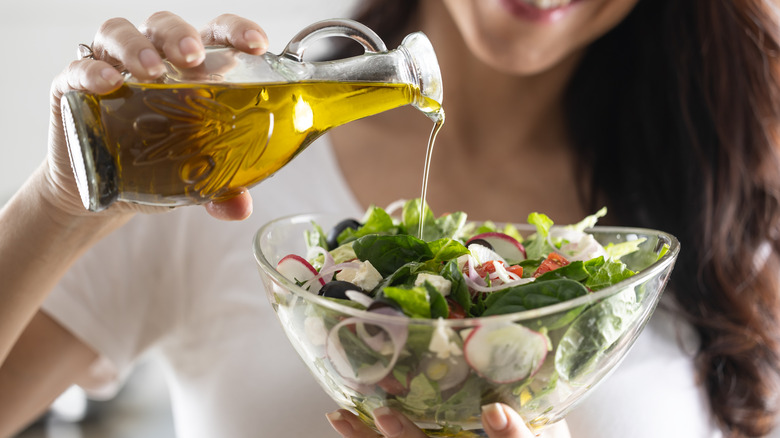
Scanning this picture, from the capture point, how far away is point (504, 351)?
2.06ft

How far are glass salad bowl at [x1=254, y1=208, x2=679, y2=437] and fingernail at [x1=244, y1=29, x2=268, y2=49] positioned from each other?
0.23m

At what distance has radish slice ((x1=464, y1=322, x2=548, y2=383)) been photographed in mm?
621

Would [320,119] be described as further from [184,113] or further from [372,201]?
[372,201]

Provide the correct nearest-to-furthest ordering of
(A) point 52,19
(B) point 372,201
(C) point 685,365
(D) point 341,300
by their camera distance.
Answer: (D) point 341,300, (C) point 685,365, (B) point 372,201, (A) point 52,19

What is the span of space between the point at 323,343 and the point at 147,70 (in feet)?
1.03

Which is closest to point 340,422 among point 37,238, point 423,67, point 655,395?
point 423,67

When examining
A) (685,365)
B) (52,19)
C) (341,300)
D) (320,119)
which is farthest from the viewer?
(52,19)

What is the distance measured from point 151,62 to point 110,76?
4cm

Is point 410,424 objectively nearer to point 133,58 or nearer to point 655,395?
point 133,58

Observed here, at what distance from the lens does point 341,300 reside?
26.4 inches

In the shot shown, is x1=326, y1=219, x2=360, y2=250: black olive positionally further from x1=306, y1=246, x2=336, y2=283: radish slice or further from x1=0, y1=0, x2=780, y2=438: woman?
x1=0, y1=0, x2=780, y2=438: woman

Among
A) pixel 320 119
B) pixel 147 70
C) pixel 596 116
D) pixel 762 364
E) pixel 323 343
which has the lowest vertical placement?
pixel 762 364

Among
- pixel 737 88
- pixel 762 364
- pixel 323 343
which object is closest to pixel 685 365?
pixel 762 364

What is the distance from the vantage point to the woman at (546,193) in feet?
4.13
